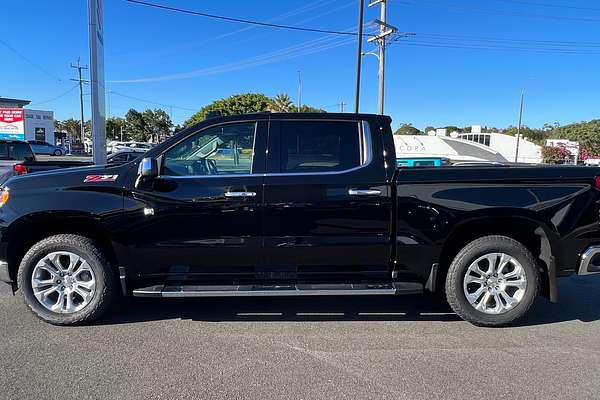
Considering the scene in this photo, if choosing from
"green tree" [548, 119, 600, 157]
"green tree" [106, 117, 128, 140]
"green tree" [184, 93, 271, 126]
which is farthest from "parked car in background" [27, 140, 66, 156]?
"green tree" [548, 119, 600, 157]

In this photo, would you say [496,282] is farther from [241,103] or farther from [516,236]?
[241,103]

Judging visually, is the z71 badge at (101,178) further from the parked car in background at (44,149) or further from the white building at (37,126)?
the white building at (37,126)

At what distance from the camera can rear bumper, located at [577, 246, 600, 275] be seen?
13.6ft

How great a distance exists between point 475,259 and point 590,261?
3.57 ft

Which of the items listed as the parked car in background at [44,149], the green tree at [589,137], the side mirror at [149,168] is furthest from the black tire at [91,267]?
the green tree at [589,137]

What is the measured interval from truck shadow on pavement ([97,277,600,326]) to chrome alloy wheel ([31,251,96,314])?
1.17ft

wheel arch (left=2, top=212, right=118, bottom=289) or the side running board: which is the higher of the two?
wheel arch (left=2, top=212, right=118, bottom=289)

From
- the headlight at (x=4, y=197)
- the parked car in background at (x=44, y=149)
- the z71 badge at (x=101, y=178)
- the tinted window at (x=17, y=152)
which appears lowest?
the headlight at (x=4, y=197)

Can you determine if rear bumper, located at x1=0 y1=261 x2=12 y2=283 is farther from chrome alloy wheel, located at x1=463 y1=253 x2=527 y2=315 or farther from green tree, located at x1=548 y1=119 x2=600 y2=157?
green tree, located at x1=548 y1=119 x2=600 y2=157

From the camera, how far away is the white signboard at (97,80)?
30.6 ft

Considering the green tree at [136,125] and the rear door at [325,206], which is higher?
the green tree at [136,125]

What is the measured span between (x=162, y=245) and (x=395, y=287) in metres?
2.19

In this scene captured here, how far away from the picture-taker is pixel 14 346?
3.67 meters

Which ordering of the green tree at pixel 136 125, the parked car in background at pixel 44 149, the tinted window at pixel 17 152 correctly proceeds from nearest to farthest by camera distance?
the tinted window at pixel 17 152 → the parked car in background at pixel 44 149 → the green tree at pixel 136 125
